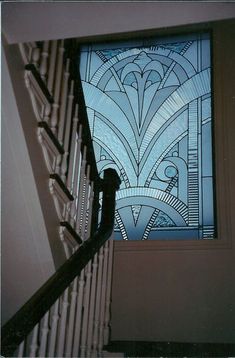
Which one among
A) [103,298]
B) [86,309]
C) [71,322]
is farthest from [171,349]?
[71,322]

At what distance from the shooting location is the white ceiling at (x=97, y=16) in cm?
180

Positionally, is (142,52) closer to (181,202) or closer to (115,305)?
(181,202)

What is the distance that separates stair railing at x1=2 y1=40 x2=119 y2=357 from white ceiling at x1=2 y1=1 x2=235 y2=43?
534 mm

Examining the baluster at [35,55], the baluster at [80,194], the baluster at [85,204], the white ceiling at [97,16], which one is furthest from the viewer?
the baluster at [85,204]

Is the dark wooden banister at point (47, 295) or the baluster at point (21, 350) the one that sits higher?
the dark wooden banister at point (47, 295)

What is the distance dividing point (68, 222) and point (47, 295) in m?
0.83

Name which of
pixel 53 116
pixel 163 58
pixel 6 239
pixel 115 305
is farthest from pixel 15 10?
pixel 163 58

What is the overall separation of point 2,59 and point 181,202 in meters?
2.70

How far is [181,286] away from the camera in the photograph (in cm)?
418

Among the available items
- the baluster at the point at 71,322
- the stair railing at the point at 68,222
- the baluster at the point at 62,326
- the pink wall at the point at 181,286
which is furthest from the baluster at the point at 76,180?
the pink wall at the point at 181,286

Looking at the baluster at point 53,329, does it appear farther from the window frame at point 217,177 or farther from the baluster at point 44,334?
the window frame at point 217,177

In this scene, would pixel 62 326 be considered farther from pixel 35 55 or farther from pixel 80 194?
pixel 35 55

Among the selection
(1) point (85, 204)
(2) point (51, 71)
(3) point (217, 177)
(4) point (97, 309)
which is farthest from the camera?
(3) point (217, 177)

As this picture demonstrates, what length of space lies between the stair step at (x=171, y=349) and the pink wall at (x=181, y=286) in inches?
36.3
